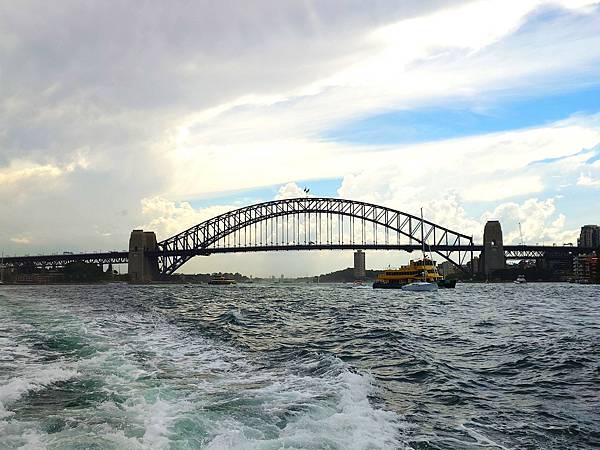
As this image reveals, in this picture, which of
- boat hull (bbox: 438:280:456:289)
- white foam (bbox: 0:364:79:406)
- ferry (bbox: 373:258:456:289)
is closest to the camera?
white foam (bbox: 0:364:79:406)

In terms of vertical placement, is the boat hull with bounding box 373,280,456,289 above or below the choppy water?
below

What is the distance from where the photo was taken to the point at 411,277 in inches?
3440

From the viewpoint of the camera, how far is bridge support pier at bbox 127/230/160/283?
140 m

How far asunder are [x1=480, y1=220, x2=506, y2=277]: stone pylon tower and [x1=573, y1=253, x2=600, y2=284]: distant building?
17825 mm

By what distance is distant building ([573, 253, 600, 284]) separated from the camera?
11962 cm

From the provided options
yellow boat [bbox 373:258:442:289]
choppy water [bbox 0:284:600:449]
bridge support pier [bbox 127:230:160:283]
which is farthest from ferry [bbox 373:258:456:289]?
bridge support pier [bbox 127:230:160:283]

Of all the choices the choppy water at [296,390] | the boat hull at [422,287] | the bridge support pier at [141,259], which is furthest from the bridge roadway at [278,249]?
the choppy water at [296,390]

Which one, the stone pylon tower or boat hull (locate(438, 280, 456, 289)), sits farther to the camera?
the stone pylon tower

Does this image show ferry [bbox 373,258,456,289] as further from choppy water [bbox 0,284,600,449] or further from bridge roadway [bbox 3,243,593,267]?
choppy water [bbox 0,284,600,449]

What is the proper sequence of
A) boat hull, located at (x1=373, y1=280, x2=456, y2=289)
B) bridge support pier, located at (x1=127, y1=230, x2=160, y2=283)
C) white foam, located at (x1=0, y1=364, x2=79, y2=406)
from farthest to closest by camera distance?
bridge support pier, located at (x1=127, y1=230, x2=160, y2=283)
boat hull, located at (x1=373, y1=280, x2=456, y2=289)
white foam, located at (x1=0, y1=364, x2=79, y2=406)

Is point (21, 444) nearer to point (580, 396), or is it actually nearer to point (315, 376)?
point (315, 376)

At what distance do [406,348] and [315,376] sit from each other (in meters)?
5.49

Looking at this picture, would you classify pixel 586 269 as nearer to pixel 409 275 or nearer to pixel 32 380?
pixel 409 275

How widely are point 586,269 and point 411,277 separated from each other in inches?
2454
